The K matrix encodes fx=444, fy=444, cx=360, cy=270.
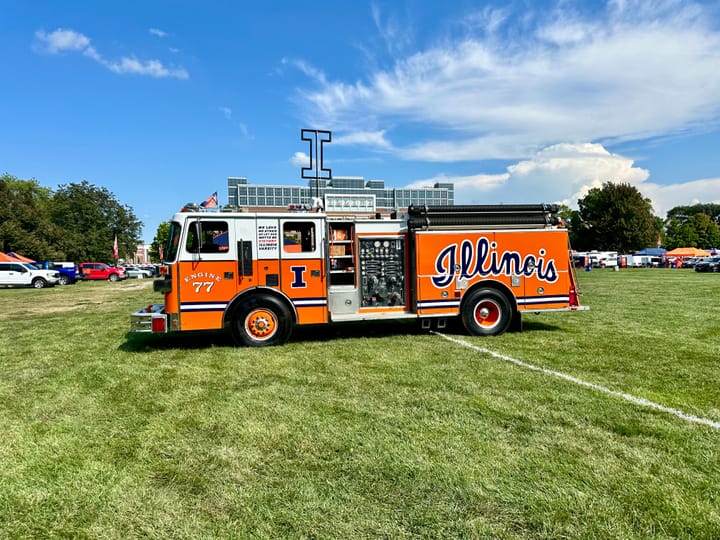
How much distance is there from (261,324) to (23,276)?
29.6 metres

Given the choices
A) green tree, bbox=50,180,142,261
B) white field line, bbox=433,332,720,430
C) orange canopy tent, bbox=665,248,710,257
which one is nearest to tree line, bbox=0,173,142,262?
green tree, bbox=50,180,142,261

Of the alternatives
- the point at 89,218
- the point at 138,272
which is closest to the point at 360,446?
the point at 138,272

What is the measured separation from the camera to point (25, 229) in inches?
2190

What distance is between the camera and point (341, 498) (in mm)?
3037

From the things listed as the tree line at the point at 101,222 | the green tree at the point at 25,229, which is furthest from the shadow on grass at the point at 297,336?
the green tree at the point at 25,229

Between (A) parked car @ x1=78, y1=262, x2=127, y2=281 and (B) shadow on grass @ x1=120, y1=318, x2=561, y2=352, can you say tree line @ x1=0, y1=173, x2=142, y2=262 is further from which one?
(B) shadow on grass @ x1=120, y1=318, x2=561, y2=352

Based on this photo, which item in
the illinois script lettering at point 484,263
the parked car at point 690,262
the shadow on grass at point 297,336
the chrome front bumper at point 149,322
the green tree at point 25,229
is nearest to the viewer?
the chrome front bumper at point 149,322

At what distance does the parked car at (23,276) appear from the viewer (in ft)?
96.1

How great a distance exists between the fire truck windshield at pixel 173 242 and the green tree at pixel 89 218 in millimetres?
70382

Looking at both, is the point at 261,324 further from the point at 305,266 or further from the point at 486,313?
the point at 486,313

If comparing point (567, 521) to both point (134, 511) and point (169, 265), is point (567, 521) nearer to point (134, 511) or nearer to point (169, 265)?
point (134, 511)

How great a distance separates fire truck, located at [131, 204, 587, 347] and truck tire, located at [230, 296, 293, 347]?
0.02 meters

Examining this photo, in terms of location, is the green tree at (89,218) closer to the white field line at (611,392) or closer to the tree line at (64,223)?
the tree line at (64,223)

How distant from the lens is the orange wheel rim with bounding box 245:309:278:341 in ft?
26.9
